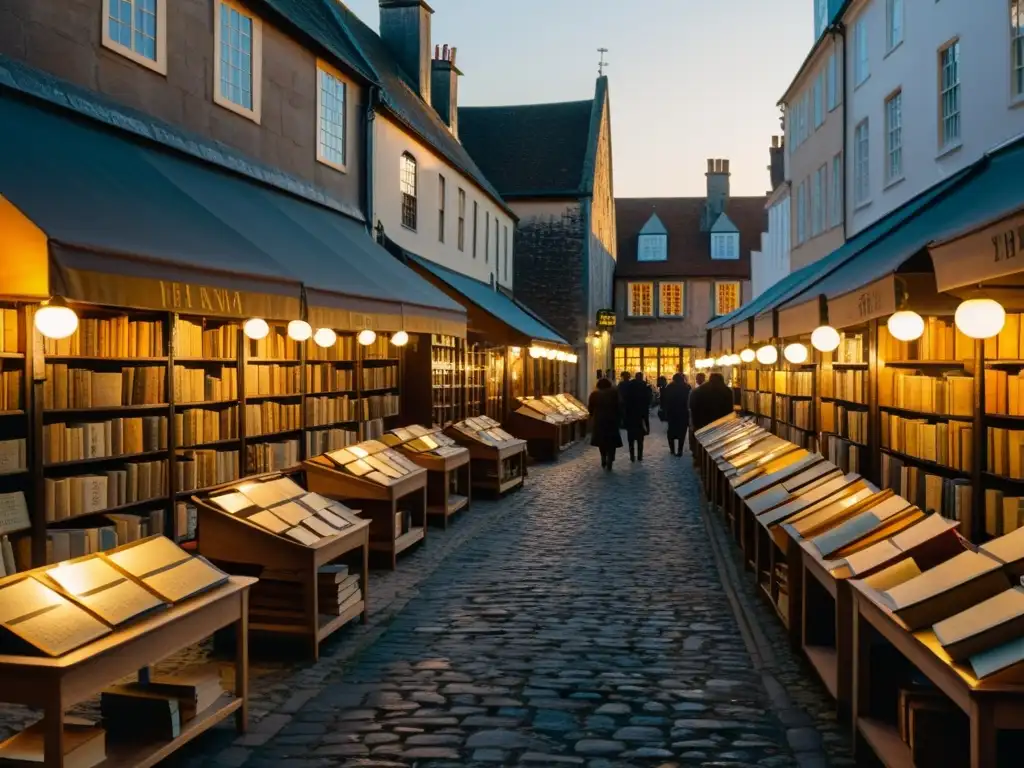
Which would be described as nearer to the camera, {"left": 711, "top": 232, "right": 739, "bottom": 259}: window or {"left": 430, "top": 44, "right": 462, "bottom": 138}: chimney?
{"left": 430, "top": 44, "right": 462, "bottom": 138}: chimney

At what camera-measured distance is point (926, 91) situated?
14383 mm

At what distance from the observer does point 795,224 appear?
82.2ft

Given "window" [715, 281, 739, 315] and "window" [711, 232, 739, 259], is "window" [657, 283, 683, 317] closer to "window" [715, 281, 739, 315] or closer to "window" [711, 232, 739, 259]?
"window" [715, 281, 739, 315]

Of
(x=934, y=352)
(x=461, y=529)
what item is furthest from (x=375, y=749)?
(x=461, y=529)

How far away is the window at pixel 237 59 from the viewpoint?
11570mm

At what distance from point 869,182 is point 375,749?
49.2 feet

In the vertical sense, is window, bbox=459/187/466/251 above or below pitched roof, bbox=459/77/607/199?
below

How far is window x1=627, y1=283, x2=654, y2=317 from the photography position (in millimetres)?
47000

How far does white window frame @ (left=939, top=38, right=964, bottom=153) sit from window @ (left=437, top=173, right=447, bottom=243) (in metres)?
9.96

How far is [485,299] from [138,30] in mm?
12113

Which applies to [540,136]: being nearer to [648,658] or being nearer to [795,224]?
[795,224]

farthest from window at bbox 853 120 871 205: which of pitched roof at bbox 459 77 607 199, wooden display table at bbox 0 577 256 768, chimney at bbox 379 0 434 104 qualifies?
pitched roof at bbox 459 77 607 199

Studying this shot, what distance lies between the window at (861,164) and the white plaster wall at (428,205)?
307 inches

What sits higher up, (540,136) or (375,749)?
(540,136)
